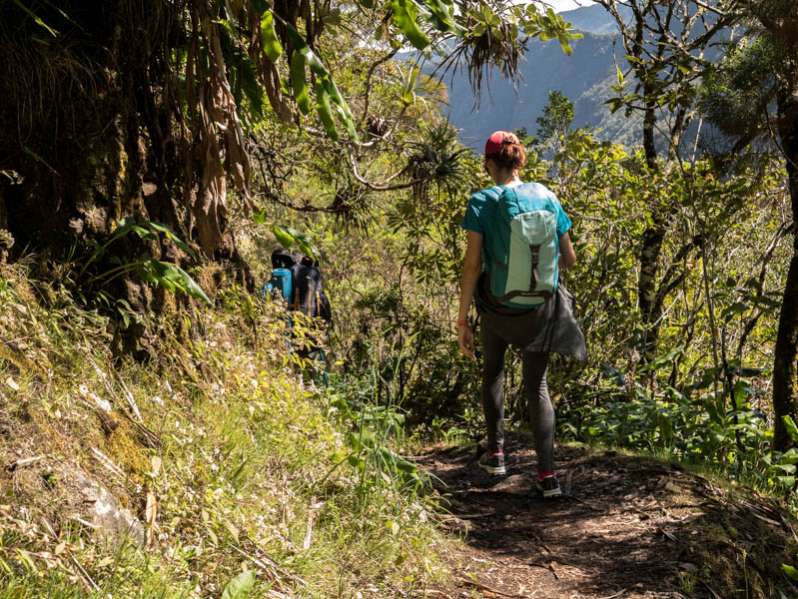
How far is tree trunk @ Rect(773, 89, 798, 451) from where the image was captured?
5.32 metres

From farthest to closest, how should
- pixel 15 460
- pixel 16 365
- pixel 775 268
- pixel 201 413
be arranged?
pixel 775 268
pixel 201 413
pixel 16 365
pixel 15 460

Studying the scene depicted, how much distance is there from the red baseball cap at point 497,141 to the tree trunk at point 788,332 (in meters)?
2.12

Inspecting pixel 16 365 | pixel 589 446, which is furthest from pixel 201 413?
pixel 589 446

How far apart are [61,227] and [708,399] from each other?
4226 millimetres

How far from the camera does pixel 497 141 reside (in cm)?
441

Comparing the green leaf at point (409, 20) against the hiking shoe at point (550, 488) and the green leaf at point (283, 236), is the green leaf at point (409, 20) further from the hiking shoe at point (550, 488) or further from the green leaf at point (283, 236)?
the hiking shoe at point (550, 488)

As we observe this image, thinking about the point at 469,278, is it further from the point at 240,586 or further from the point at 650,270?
the point at 650,270

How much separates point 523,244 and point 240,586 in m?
2.41

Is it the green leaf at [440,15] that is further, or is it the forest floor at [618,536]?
the forest floor at [618,536]

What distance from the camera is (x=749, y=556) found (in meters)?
3.62

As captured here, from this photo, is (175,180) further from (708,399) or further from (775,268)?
(775,268)

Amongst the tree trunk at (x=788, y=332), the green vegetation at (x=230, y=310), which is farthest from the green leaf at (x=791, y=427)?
the tree trunk at (x=788, y=332)

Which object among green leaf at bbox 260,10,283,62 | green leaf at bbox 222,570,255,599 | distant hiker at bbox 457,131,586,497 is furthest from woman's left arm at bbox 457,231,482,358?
green leaf at bbox 222,570,255,599

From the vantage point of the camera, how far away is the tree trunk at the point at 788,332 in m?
5.32
